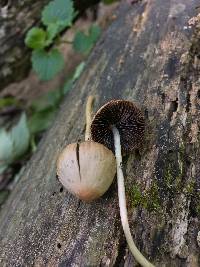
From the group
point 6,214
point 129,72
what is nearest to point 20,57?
point 129,72

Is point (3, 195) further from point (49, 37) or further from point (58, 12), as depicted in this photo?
point (58, 12)

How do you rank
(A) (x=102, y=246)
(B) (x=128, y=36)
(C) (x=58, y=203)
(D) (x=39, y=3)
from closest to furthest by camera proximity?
(A) (x=102, y=246) → (C) (x=58, y=203) → (B) (x=128, y=36) → (D) (x=39, y=3)

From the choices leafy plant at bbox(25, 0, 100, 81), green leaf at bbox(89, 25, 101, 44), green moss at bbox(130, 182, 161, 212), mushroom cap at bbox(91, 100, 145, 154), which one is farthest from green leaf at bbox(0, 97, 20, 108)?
green moss at bbox(130, 182, 161, 212)

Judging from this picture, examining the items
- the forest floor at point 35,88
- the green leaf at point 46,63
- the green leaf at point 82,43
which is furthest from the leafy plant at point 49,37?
the forest floor at point 35,88

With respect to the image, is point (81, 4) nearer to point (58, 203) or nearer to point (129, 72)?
point (129, 72)

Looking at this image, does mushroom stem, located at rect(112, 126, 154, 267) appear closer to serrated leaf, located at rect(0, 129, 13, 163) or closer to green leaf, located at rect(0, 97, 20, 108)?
serrated leaf, located at rect(0, 129, 13, 163)
